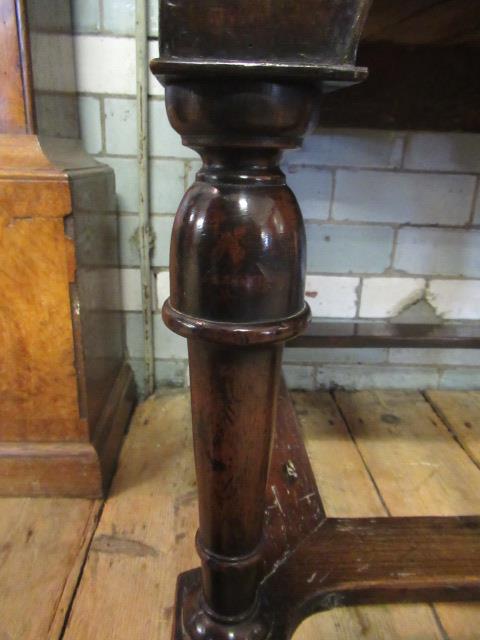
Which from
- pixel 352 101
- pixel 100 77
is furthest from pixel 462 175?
pixel 100 77

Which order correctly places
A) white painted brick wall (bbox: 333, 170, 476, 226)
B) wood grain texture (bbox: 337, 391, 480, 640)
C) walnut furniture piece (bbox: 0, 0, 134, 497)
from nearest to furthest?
walnut furniture piece (bbox: 0, 0, 134, 497) → wood grain texture (bbox: 337, 391, 480, 640) → white painted brick wall (bbox: 333, 170, 476, 226)

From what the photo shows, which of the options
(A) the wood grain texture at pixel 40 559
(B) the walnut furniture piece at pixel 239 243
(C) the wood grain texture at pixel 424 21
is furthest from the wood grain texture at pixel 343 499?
(C) the wood grain texture at pixel 424 21

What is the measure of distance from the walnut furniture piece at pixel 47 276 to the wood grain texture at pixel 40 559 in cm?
4

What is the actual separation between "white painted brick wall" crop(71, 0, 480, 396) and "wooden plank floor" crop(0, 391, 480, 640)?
168 mm

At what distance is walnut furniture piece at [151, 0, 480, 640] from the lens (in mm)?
388

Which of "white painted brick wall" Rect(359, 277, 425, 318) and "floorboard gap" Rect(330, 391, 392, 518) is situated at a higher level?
"white painted brick wall" Rect(359, 277, 425, 318)

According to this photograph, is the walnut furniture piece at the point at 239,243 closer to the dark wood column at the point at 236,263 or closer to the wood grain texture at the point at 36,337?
the dark wood column at the point at 236,263

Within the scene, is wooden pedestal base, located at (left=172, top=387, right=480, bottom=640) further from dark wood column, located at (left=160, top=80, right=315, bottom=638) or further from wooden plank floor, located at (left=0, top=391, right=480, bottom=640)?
dark wood column, located at (left=160, top=80, right=315, bottom=638)

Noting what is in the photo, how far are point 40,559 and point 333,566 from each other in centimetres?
50

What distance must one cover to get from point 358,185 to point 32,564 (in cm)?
111

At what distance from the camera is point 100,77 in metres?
1.18

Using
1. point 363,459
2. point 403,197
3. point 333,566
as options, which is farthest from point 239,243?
point 403,197

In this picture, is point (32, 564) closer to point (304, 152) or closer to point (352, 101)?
point (304, 152)

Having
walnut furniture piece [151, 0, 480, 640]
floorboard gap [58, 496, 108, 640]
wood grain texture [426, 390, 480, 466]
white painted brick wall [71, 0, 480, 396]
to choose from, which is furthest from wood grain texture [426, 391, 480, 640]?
floorboard gap [58, 496, 108, 640]
